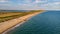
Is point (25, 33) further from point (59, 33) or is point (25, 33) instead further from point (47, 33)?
point (59, 33)

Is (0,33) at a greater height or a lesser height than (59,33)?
greater

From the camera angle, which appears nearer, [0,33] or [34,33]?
[0,33]

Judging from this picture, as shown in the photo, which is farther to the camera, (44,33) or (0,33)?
(44,33)

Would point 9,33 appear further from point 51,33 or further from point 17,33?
point 51,33

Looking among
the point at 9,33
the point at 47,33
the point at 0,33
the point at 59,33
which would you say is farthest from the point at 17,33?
the point at 59,33

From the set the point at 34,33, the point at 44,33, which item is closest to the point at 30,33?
the point at 34,33

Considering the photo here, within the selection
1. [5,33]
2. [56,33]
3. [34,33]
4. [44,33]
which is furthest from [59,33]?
[5,33]

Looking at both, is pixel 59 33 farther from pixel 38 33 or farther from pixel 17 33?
pixel 17 33
